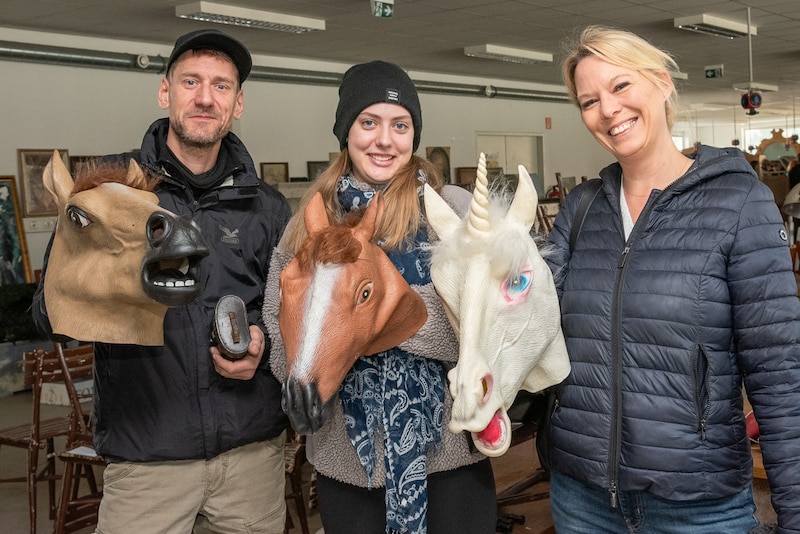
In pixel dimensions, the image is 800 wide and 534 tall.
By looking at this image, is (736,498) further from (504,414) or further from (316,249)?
(316,249)

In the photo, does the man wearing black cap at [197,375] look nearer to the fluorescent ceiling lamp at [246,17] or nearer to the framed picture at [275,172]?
the fluorescent ceiling lamp at [246,17]

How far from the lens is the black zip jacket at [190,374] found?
5.95 ft

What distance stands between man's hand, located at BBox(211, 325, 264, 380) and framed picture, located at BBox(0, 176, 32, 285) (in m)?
6.96

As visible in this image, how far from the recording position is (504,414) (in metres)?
1.34

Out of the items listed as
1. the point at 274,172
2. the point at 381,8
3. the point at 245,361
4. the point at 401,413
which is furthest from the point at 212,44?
the point at 274,172

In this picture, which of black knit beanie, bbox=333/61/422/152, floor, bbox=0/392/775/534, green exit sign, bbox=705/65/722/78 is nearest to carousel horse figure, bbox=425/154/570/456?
black knit beanie, bbox=333/61/422/152

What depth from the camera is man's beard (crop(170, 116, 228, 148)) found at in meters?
1.85

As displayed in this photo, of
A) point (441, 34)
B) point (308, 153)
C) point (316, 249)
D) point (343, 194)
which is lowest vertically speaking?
point (316, 249)

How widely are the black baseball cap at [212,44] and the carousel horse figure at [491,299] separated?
2.52 ft

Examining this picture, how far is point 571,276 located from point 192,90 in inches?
38.6

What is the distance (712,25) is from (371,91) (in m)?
8.31

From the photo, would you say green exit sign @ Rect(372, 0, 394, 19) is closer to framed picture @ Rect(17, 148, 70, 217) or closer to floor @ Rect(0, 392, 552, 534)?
framed picture @ Rect(17, 148, 70, 217)

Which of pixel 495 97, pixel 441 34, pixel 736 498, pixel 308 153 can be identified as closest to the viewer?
pixel 736 498

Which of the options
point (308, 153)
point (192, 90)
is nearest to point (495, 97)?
point (308, 153)
